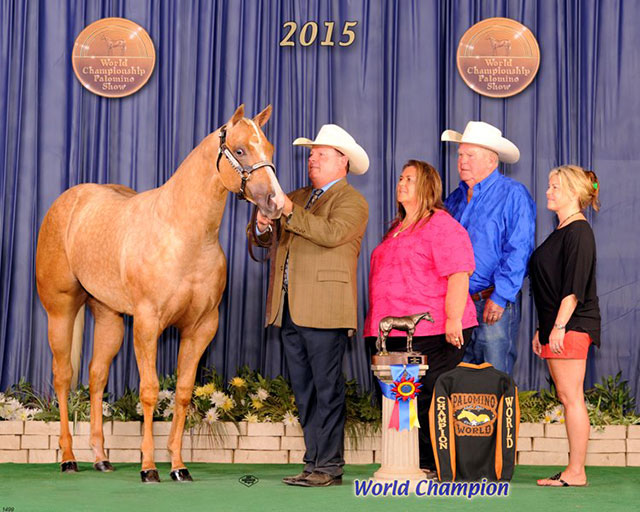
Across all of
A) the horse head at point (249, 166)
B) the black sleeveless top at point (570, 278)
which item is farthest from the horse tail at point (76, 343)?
the black sleeveless top at point (570, 278)

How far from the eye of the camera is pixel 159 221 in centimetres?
401

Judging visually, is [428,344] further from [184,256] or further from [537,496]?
[184,256]

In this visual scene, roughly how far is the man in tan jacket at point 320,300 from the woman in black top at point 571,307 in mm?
880

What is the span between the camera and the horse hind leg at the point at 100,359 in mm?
4411

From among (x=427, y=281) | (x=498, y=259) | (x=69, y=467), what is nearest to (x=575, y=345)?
(x=498, y=259)

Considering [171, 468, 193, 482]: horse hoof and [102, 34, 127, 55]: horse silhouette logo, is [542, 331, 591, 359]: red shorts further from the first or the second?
[102, 34, 127, 55]: horse silhouette logo

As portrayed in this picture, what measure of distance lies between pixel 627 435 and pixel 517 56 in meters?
2.37

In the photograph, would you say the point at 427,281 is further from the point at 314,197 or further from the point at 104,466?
the point at 104,466

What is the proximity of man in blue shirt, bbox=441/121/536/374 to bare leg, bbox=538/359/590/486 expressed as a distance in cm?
34

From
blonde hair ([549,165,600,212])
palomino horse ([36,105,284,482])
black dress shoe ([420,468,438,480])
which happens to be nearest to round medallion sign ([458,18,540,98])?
blonde hair ([549,165,600,212])

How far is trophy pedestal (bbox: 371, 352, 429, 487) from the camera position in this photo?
3562mm

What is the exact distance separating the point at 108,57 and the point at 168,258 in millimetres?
2087

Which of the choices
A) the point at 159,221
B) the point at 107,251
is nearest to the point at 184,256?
the point at 159,221

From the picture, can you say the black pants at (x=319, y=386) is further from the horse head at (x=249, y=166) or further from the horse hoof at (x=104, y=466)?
the horse hoof at (x=104, y=466)
